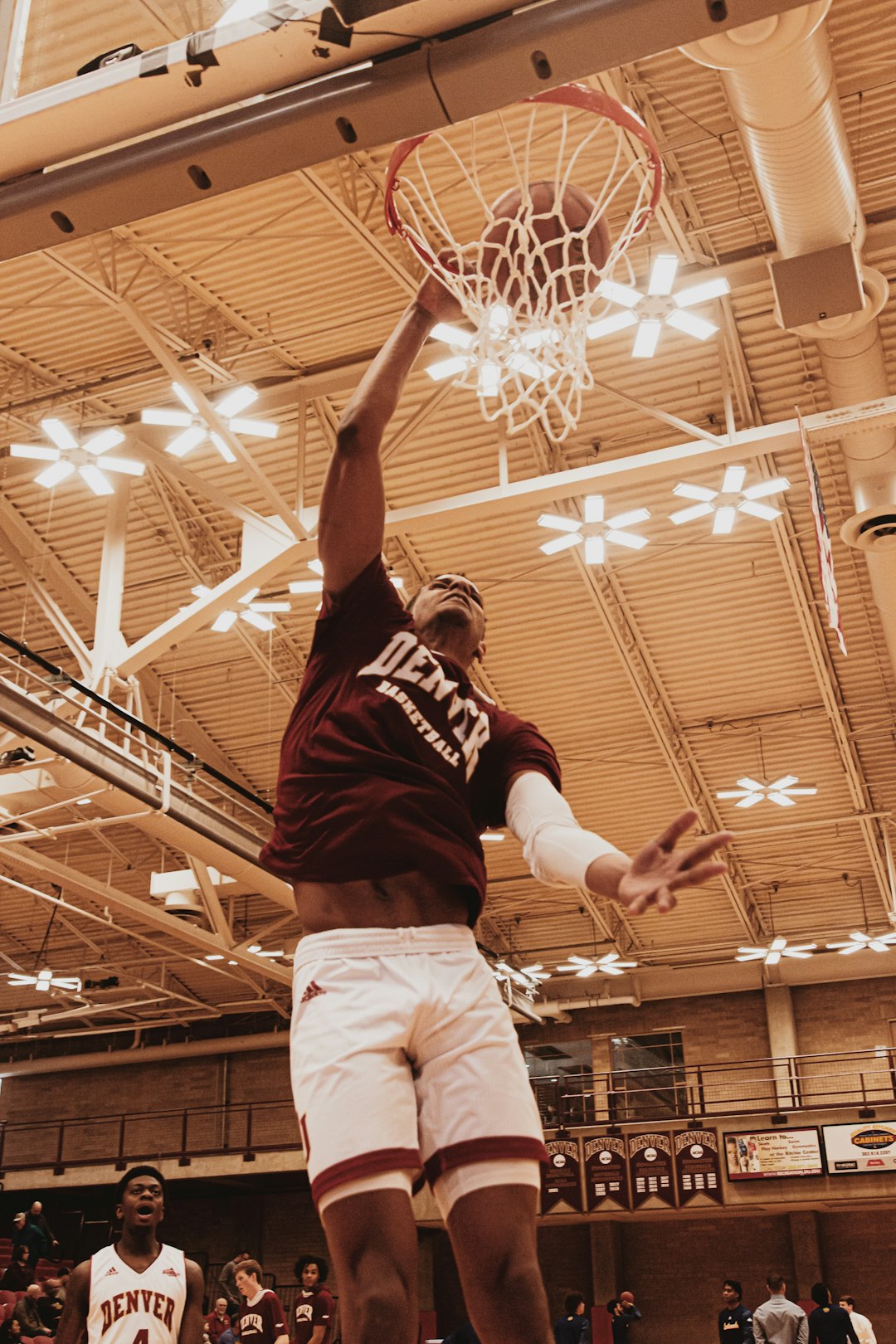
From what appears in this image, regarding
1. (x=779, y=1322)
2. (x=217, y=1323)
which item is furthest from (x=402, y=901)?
(x=217, y=1323)

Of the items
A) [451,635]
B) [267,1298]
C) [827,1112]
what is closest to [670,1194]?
[827,1112]

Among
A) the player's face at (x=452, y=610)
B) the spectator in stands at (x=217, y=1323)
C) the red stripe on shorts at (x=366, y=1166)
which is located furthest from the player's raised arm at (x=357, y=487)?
the spectator in stands at (x=217, y=1323)

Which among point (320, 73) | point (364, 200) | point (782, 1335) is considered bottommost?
point (782, 1335)

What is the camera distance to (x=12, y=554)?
1438 centimetres

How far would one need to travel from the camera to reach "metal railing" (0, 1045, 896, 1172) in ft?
77.3

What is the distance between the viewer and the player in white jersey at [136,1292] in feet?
17.2

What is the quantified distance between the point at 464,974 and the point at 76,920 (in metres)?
23.4

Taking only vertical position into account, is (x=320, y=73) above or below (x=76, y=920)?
below

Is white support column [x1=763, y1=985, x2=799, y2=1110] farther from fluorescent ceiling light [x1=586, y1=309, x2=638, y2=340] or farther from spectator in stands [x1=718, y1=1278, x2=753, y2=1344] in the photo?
fluorescent ceiling light [x1=586, y1=309, x2=638, y2=340]

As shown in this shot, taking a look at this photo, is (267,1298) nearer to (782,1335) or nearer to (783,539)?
(782,1335)

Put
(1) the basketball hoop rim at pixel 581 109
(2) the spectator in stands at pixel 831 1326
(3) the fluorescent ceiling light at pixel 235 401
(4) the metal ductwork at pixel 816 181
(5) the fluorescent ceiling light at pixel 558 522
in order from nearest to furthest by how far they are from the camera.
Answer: (1) the basketball hoop rim at pixel 581 109, (4) the metal ductwork at pixel 816 181, (3) the fluorescent ceiling light at pixel 235 401, (5) the fluorescent ceiling light at pixel 558 522, (2) the spectator in stands at pixel 831 1326

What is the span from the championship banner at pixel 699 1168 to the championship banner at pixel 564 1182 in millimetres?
1605

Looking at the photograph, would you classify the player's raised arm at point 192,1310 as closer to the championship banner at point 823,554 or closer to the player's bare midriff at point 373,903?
the player's bare midriff at point 373,903

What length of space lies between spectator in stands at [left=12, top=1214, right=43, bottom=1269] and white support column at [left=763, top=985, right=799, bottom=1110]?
12337mm
